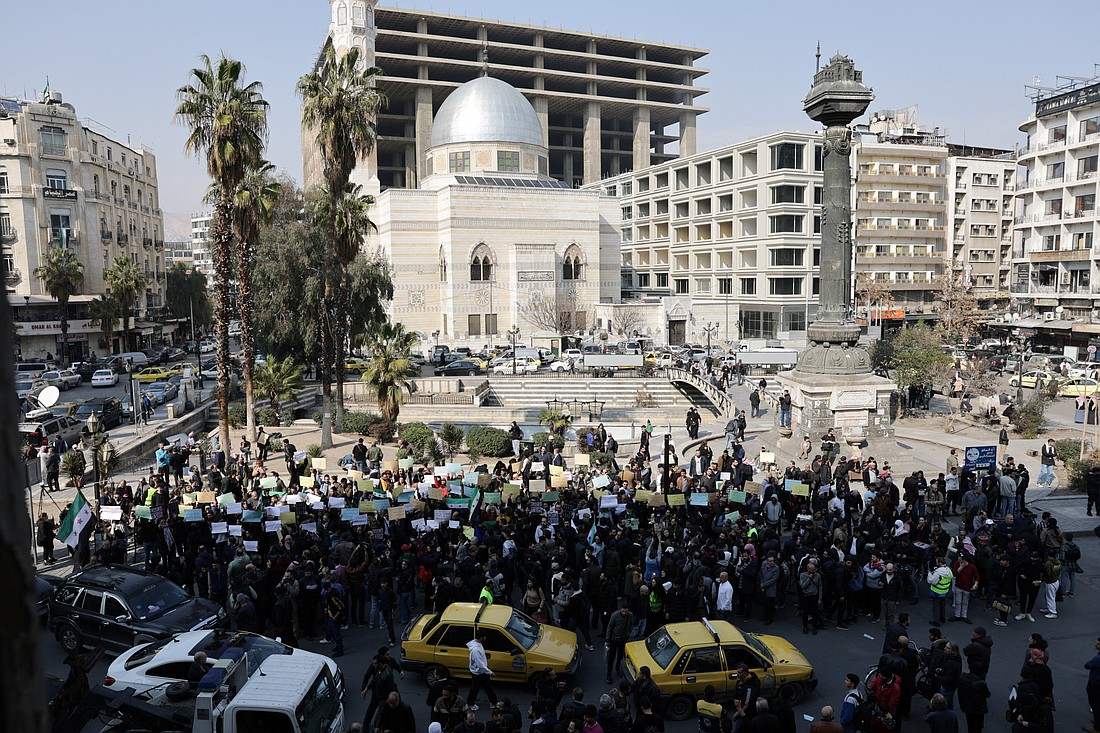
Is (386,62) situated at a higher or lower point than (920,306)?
higher

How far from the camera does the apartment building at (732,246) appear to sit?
63781mm

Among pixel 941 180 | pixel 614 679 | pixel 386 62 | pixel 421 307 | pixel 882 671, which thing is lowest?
pixel 614 679

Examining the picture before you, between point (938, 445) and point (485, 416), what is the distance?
20.0 metres

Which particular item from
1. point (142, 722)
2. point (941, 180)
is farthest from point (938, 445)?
point (941, 180)

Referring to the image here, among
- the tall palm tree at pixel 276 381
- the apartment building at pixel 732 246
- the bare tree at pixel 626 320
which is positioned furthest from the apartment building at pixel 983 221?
the tall palm tree at pixel 276 381

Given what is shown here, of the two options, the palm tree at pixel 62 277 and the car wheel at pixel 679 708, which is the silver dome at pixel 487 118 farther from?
the car wheel at pixel 679 708

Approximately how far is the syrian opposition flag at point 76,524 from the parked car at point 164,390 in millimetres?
24480

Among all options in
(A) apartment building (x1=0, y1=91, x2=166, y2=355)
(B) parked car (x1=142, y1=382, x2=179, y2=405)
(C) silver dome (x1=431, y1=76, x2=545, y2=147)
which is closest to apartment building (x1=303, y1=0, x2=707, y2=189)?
(C) silver dome (x1=431, y1=76, x2=545, y2=147)

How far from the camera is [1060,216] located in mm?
58531

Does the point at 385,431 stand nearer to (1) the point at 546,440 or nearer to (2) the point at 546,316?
(1) the point at 546,440

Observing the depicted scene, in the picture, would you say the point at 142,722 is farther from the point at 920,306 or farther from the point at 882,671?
the point at 920,306

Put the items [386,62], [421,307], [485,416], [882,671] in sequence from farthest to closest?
1. [386,62]
2. [421,307]
3. [485,416]
4. [882,671]

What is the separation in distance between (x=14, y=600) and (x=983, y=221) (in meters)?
84.4

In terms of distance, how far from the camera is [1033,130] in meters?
60.8
